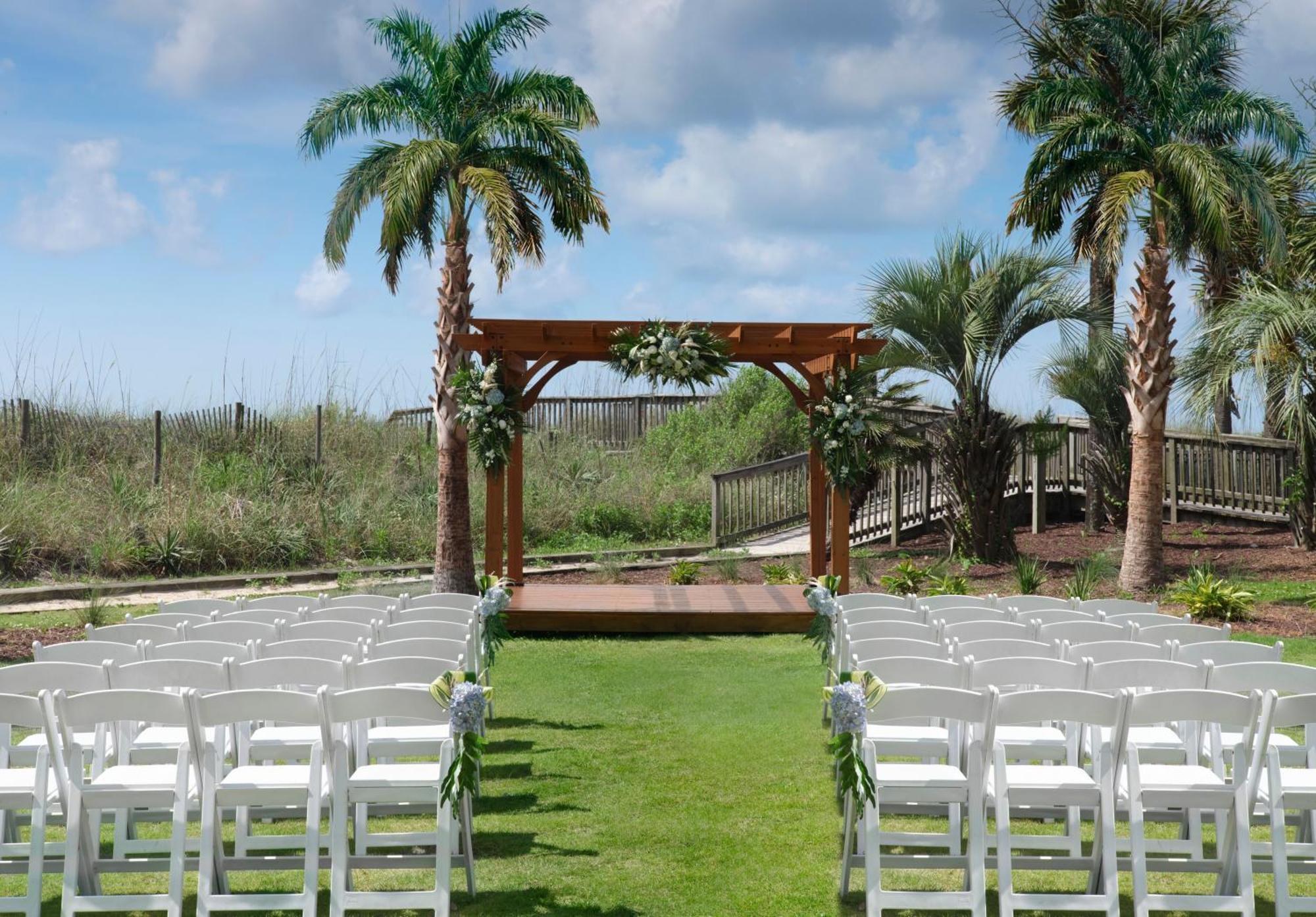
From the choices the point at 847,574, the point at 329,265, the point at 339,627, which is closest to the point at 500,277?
the point at 329,265

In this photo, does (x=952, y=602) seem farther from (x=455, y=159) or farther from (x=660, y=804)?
(x=455, y=159)

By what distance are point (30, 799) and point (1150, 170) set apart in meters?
14.3

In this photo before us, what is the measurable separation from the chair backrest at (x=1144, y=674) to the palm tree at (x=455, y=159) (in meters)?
9.91

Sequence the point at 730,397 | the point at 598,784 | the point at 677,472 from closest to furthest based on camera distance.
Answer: the point at 598,784
the point at 677,472
the point at 730,397

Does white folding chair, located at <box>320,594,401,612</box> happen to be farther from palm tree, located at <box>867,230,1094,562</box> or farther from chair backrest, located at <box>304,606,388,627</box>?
palm tree, located at <box>867,230,1094,562</box>

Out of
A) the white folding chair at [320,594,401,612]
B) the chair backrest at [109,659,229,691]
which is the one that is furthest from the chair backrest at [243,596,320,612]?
the chair backrest at [109,659,229,691]

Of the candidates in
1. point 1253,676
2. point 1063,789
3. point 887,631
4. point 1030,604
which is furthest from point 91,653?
point 1030,604

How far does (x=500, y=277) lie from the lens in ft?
49.4

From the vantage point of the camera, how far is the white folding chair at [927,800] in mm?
4930

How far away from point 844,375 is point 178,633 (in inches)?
313

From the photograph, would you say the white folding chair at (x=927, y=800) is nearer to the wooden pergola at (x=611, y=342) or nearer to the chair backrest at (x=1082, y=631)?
the chair backrest at (x=1082, y=631)

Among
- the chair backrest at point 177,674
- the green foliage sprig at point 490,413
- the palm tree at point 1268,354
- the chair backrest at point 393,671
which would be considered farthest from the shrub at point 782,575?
the chair backrest at point 177,674

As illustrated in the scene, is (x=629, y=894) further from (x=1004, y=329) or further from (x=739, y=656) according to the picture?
(x=1004, y=329)

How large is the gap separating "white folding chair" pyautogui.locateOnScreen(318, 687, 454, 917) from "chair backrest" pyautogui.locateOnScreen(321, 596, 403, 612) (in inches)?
123
